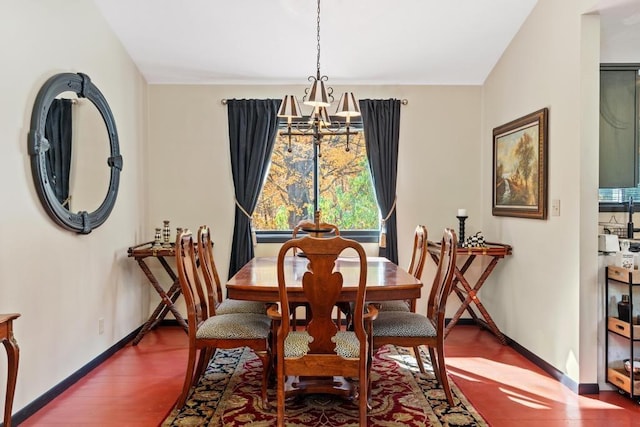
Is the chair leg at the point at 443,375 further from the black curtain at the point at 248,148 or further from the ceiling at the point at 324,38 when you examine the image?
the ceiling at the point at 324,38

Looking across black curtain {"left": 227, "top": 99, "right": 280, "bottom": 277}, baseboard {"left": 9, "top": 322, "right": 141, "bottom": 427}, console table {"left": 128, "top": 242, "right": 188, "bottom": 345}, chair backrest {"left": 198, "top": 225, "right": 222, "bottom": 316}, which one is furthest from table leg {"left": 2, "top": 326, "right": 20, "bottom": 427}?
black curtain {"left": 227, "top": 99, "right": 280, "bottom": 277}

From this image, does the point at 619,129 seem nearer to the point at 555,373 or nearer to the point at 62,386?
the point at 555,373

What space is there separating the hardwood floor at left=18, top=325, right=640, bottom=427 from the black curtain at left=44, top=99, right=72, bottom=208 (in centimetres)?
126

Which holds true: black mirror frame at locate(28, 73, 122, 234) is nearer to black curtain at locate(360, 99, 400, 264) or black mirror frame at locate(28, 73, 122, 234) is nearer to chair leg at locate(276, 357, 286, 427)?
chair leg at locate(276, 357, 286, 427)

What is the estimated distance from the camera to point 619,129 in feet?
Result: 11.0

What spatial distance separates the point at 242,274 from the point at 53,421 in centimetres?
132

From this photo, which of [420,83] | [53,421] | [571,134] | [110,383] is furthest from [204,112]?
[571,134]

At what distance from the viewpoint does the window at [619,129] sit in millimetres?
3336

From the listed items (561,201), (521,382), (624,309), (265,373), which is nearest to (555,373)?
(521,382)

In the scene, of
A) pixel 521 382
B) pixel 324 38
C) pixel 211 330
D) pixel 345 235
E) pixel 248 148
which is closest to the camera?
pixel 211 330

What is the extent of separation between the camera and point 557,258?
3.13 m

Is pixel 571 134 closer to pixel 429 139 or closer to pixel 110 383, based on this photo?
pixel 429 139

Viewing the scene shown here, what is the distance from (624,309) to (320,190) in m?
2.76

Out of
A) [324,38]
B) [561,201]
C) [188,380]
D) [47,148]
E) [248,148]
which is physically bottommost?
[188,380]
